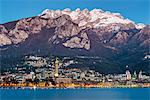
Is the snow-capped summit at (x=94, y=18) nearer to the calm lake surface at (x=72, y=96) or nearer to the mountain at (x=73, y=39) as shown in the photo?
the mountain at (x=73, y=39)

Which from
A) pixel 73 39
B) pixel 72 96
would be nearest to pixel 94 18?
pixel 73 39

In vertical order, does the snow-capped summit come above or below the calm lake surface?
above

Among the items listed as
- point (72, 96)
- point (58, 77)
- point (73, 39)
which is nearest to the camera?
point (72, 96)

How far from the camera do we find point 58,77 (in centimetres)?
6362

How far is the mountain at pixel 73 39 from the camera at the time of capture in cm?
8356

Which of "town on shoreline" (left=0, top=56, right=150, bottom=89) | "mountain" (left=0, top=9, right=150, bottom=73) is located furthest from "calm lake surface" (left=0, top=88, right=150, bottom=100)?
"mountain" (left=0, top=9, right=150, bottom=73)

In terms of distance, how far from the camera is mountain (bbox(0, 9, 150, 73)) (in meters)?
83.6

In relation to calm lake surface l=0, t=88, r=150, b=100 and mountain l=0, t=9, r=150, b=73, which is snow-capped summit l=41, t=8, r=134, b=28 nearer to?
mountain l=0, t=9, r=150, b=73

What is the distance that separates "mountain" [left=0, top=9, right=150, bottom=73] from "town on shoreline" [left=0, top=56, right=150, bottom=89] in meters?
6.39

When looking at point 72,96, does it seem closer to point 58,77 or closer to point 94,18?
point 58,77

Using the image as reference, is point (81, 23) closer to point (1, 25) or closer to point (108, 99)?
point (1, 25)

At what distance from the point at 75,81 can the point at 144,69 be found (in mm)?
17053

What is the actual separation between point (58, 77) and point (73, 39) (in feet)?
97.6

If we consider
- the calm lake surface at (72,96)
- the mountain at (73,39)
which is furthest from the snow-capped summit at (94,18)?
the calm lake surface at (72,96)
